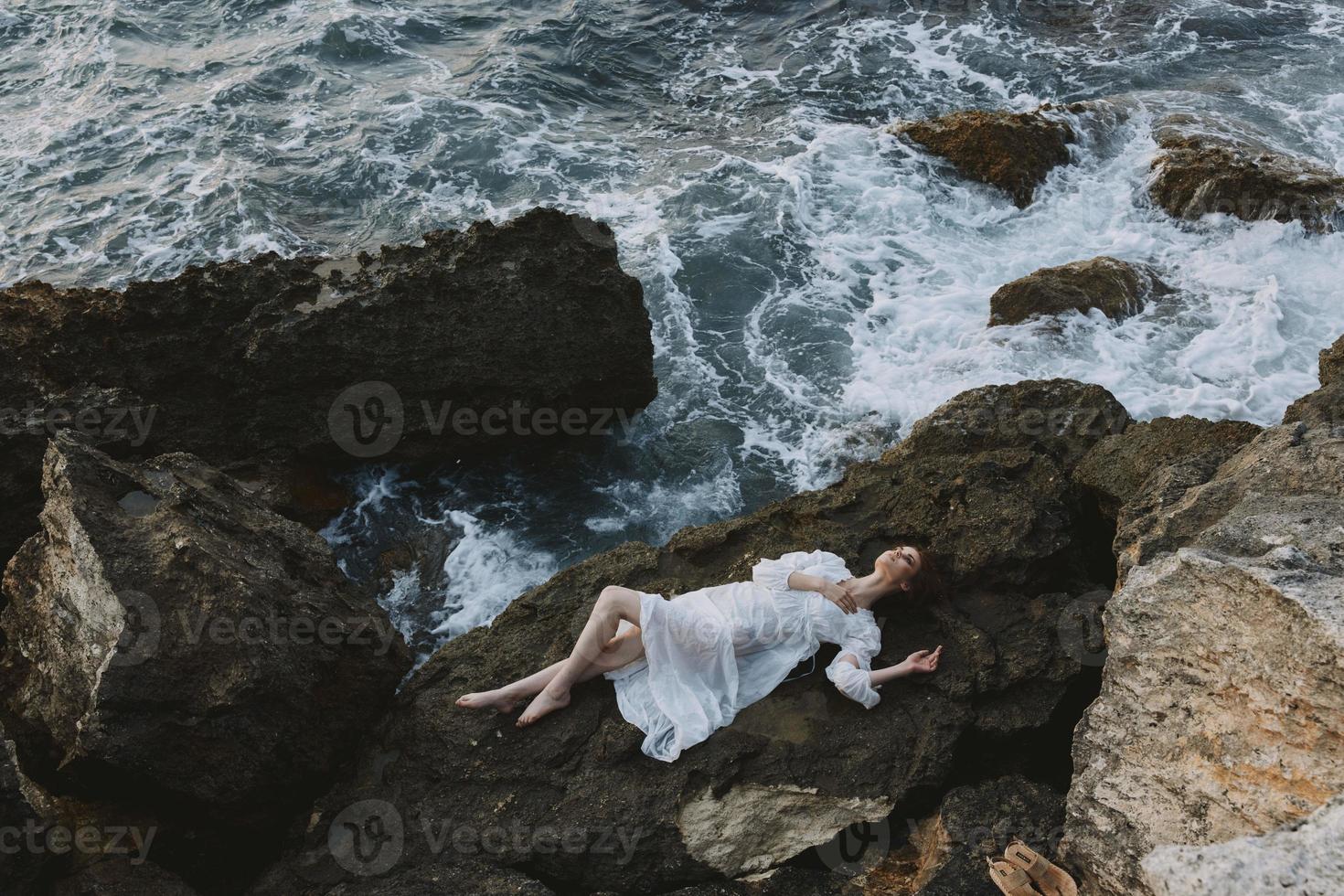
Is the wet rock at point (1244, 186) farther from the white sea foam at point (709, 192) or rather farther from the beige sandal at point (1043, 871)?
the beige sandal at point (1043, 871)

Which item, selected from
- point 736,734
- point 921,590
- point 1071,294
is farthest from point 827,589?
point 1071,294

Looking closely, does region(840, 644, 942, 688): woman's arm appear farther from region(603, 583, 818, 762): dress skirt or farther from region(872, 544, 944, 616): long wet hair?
region(872, 544, 944, 616): long wet hair

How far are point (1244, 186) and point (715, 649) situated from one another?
9448 mm

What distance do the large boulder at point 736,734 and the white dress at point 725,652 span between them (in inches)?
4.7

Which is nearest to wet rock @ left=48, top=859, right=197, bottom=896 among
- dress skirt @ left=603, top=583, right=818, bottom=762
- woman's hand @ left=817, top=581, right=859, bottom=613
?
dress skirt @ left=603, top=583, right=818, bottom=762

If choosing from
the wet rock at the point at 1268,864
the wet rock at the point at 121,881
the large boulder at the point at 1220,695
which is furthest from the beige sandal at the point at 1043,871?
the wet rock at the point at 121,881

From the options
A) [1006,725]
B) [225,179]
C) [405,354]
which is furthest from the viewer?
[225,179]

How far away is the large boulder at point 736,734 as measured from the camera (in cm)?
527

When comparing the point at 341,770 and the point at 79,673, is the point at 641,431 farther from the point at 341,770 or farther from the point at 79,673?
the point at 79,673

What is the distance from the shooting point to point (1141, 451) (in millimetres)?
6914

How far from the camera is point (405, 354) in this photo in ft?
27.0

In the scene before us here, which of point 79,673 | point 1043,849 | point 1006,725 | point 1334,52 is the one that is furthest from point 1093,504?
point 1334,52

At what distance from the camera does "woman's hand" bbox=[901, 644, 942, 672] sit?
5.74 metres

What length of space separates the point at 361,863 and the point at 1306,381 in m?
9.47
